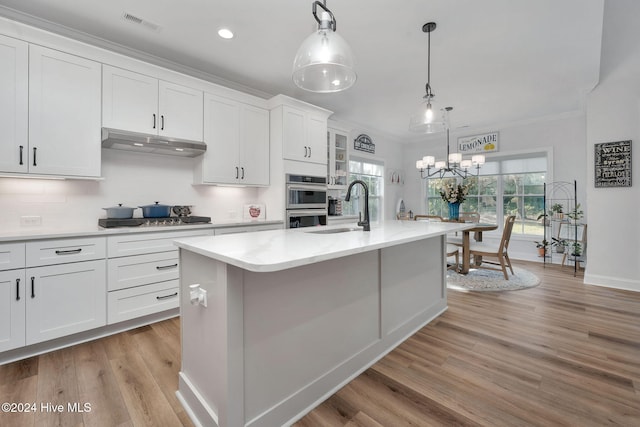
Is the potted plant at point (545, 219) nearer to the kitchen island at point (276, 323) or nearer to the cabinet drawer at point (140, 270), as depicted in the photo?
the kitchen island at point (276, 323)

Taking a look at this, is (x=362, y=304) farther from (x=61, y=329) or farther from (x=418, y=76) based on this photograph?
(x=418, y=76)

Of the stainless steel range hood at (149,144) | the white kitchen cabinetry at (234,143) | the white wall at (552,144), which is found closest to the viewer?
the stainless steel range hood at (149,144)

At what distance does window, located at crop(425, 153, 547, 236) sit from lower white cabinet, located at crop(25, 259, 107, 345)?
16.8 feet

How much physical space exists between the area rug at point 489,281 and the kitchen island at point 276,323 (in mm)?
2190

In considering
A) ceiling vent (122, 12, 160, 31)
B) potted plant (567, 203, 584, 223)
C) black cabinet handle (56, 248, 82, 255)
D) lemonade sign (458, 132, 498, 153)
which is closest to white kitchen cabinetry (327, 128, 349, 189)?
ceiling vent (122, 12, 160, 31)

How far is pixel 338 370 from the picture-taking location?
178cm

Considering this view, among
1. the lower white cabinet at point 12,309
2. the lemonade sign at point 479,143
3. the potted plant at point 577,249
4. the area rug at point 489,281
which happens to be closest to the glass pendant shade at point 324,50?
the lower white cabinet at point 12,309

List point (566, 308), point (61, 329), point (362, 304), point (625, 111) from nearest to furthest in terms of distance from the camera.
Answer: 1. point (362, 304)
2. point (61, 329)
3. point (566, 308)
4. point (625, 111)

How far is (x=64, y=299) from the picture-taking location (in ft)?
7.38

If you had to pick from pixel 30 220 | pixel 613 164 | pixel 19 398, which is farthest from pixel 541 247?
pixel 30 220

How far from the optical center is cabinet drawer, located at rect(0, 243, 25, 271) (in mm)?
2012

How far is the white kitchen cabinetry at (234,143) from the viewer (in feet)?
11.0

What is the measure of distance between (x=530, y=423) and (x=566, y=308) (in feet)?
7.32

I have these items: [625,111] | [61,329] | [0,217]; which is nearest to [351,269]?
[61,329]
